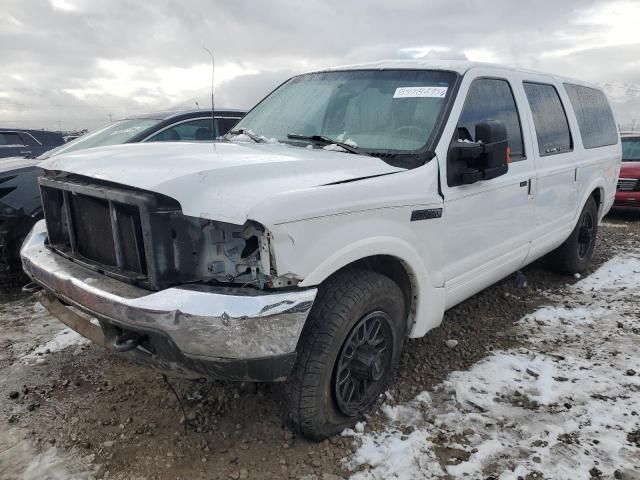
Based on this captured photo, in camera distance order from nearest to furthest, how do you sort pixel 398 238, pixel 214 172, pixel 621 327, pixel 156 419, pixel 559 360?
pixel 214 172 → pixel 398 238 → pixel 156 419 → pixel 559 360 → pixel 621 327

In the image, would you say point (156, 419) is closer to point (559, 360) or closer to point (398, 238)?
point (398, 238)

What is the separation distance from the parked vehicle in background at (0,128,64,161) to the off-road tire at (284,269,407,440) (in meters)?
9.82

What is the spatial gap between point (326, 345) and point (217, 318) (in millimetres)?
587

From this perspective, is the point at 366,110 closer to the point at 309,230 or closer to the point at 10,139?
the point at 309,230

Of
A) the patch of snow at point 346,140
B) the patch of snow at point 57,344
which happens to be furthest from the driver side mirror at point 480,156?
the patch of snow at point 57,344

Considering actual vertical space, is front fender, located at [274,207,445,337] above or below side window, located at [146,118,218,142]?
below

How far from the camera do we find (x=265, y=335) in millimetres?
2148

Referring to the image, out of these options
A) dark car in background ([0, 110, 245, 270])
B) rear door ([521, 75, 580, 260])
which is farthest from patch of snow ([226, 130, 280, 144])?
rear door ([521, 75, 580, 260])

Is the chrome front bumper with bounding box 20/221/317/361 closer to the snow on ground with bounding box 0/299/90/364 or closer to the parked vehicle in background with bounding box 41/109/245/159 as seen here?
the snow on ground with bounding box 0/299/90/364

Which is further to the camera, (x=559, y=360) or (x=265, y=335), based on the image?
(x=559, y=360)

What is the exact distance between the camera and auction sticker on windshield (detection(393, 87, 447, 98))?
3.24 metres

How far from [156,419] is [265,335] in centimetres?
119

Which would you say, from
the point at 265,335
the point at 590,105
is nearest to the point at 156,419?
the point at 265,335

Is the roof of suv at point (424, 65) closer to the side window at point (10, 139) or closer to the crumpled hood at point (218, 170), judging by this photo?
the crumpled hood at point (218, 170)
